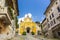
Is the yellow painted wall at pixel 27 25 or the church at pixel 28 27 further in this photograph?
the yellow painted wall at pixel 27 25

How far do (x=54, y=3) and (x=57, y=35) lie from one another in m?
8.60

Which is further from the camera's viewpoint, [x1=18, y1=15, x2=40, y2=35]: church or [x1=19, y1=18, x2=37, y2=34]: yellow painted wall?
[x1=19, y1=18, x2=37, y2=34]: yellow painted wall

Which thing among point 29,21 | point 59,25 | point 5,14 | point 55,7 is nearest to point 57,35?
point 59,25

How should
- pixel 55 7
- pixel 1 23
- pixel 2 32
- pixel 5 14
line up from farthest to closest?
pixel 55 7 → pixel 2 32 → pixel 1 23 → pixel 5 14

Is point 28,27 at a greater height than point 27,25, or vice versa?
point 27,25

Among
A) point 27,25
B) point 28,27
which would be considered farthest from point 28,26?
point 27,25

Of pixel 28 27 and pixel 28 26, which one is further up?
pixel 28 26

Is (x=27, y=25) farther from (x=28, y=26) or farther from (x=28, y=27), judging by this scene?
(x=28, y=27)

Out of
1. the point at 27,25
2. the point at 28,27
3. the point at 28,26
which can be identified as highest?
the point at 27,25

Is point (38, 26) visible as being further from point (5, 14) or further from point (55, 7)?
point (5, 14)

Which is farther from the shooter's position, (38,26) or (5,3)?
(38,26)

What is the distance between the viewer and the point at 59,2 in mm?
30703

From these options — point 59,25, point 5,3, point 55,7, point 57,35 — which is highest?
point 55,7

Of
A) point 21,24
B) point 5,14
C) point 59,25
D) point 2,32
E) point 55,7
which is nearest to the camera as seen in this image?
point 5,14
